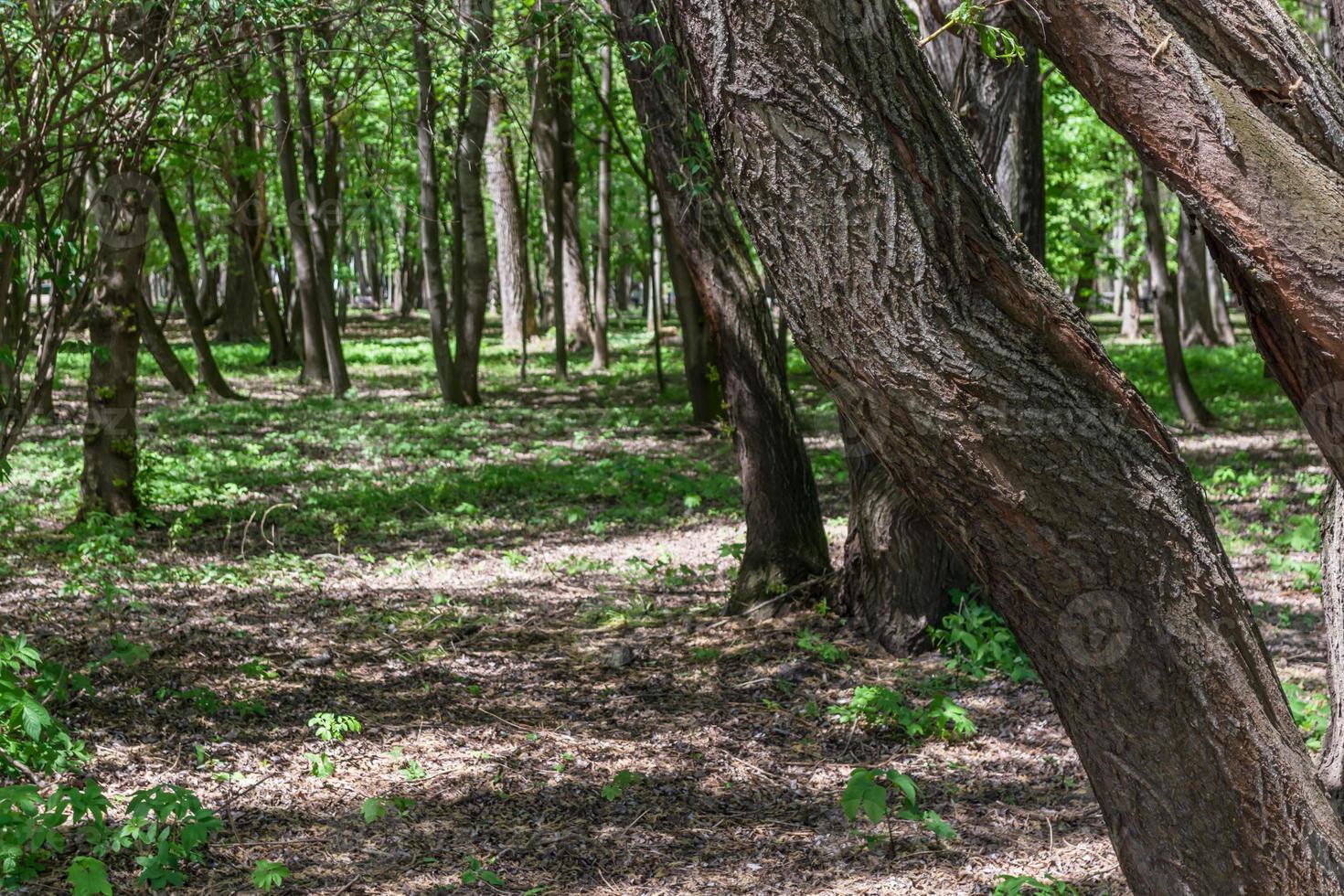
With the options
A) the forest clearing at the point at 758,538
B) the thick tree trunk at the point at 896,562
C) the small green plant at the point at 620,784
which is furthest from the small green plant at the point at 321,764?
the thick tree trunk at the point at 896,562

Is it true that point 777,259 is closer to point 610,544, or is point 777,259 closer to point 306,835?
point 306,835

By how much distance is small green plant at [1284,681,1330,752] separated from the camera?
446cm

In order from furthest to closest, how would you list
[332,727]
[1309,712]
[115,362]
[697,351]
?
1. [697,351]
2. [115,362]
3. [332,727]
4. [1309,712]

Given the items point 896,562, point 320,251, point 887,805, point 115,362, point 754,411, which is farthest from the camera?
point 320,251

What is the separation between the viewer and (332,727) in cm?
486

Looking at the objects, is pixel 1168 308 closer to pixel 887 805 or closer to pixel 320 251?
pixel 887 805

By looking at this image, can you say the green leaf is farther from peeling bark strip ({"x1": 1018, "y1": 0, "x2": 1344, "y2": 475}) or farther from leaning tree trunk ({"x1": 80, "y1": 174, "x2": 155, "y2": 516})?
leaning tree trunk ({"x1": 80, "y1": 174, "x2": 155, "y2": 516})

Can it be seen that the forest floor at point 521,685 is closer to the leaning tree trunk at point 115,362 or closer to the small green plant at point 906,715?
the small green plant at point 906,715

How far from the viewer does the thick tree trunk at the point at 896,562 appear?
589 cm

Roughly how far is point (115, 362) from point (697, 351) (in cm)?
652

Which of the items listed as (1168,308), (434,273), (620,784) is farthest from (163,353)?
(620,784)

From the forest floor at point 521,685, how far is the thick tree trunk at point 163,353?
3796 mm

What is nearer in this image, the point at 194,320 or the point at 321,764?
the point at 321,764

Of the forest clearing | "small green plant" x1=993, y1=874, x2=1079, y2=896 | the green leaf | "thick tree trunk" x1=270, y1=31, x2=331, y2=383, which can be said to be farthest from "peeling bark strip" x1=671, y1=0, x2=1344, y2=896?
"thick tree trunk" x1=270, y1=31, x2=331, y2=383
